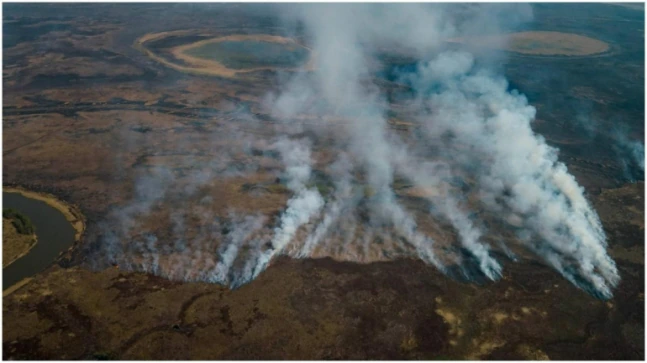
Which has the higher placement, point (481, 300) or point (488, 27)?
point (488, 27)

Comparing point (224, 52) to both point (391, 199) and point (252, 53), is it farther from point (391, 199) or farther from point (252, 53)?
point (391, 199)

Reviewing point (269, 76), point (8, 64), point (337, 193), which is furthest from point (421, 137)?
point (8, 64)

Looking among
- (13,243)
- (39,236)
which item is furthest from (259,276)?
(13,243)

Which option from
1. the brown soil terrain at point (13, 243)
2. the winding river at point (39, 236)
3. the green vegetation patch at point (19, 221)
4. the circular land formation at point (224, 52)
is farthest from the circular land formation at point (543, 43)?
the brown soil terrain at point (13, 243)

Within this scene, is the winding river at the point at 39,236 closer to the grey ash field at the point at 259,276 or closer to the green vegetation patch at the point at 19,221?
the green vegetation patch at the point at 19,221

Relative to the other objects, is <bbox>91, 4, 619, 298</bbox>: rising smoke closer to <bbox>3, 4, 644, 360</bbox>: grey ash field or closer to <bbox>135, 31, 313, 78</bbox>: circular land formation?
<bbox>3, 4, 644, 360</bbox>: grey ash field

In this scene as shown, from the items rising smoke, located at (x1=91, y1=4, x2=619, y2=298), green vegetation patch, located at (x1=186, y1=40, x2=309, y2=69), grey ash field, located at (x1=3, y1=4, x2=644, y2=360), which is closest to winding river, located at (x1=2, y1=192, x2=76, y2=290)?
grey ash field, located at (x1=3, y1=4, x2=644, y2=360)

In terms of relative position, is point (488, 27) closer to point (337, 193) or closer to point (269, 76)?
point (269, 76)
